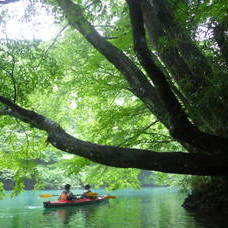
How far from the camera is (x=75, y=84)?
10.8 m

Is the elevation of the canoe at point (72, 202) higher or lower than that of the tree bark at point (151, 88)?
lower

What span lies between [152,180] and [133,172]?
36.4 m

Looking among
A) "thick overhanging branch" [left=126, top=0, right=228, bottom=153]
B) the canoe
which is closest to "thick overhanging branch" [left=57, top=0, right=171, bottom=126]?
"thick overhanging branch" [left=126, top=0, right=228, bottom=153]

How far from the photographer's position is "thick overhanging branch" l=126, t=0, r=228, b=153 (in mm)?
3987

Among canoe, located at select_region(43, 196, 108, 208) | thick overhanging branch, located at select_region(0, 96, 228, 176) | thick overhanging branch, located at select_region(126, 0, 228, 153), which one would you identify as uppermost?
thick overhanging branch, located at select_region(126, 0, 228, 153)

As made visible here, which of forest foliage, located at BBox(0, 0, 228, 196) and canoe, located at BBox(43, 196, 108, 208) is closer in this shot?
forest foliage, located at BBox(0, 0, 228, 196)

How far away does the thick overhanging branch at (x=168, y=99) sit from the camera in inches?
157

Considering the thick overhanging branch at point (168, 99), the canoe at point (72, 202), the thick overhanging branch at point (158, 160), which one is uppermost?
the thick overhanging branch at point (168, 99)

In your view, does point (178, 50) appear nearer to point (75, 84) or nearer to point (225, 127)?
point (225, 127)

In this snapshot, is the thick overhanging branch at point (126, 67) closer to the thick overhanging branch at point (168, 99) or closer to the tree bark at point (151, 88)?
the tree bark at point (151, 88)

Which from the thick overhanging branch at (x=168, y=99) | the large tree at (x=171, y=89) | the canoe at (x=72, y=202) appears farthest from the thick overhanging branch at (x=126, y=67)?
the canoe at (x=72, y=202)

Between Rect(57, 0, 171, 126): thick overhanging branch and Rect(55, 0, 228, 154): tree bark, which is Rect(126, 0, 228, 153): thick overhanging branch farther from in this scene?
Rect(57, 0, 171, 126): thick overhanging branch

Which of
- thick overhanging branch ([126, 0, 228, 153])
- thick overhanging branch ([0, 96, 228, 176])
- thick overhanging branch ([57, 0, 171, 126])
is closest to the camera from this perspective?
thick overhanging branch ([126, 0, 228, 153])

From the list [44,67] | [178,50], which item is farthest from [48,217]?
[178,50]
